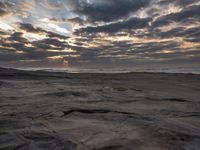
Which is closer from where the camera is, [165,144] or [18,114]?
[165,144]

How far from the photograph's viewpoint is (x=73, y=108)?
158 inches

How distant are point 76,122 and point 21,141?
1003 millimetres

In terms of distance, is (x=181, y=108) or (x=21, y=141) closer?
(x=21, y=141)

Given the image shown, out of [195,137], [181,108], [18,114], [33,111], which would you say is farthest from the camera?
[181,108]

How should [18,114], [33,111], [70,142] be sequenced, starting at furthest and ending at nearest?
[33,111], [18,114], [70,142]

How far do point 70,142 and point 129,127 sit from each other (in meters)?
0.97

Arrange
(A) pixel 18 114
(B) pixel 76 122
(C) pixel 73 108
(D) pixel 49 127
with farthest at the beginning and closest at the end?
(C) pixel 73 108 < (A) pixel 18 114 < (B) pixel 76 122 < (D) pixel 49 127

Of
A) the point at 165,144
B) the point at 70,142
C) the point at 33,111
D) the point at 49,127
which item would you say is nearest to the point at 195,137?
the point at 165,144

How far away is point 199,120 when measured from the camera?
342cm

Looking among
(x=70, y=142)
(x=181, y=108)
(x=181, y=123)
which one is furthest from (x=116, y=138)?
(x=181, y=108)

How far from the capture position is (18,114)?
11.1 ft

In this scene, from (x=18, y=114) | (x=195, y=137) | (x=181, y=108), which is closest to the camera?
(x=195, y=137)

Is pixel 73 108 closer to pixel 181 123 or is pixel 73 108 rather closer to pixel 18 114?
pixel 18 114

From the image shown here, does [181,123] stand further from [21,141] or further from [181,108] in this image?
[21,141]
